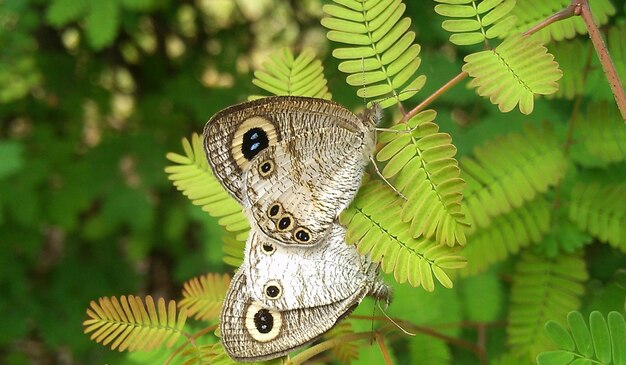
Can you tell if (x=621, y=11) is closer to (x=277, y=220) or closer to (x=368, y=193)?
(x=368, y=193)

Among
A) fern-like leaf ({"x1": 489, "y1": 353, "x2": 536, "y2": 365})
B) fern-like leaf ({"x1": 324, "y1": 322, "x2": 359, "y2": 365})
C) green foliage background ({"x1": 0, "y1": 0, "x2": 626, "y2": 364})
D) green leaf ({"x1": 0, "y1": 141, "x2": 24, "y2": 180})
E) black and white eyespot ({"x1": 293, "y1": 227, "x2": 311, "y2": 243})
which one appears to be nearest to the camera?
black and white eyespot ({"x1": 293, "y1": 227, "x2": 311, "y2": 243})

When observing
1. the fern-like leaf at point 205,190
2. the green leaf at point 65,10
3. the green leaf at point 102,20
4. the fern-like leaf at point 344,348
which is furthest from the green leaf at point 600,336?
the green leaf at point 65,10

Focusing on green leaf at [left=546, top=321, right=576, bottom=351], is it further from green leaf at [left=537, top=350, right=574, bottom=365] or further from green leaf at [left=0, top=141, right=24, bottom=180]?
green leaf at [left=0, top=141, right=24, bottom=180]

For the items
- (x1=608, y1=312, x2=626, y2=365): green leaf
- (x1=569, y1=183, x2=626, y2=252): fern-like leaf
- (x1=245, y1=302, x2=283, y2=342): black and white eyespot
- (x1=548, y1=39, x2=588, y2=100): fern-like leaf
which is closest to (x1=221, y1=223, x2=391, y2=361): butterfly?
(x1=245, y1=302, x2=283, y2=342): black and white eyespot

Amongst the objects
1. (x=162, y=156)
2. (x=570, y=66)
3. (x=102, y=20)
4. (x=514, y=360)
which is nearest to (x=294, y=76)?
(x=570, y=66)

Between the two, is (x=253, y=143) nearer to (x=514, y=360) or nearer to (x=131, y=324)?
(x=131, y=324)

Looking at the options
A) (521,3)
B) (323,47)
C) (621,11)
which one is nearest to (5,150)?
(323,47)
